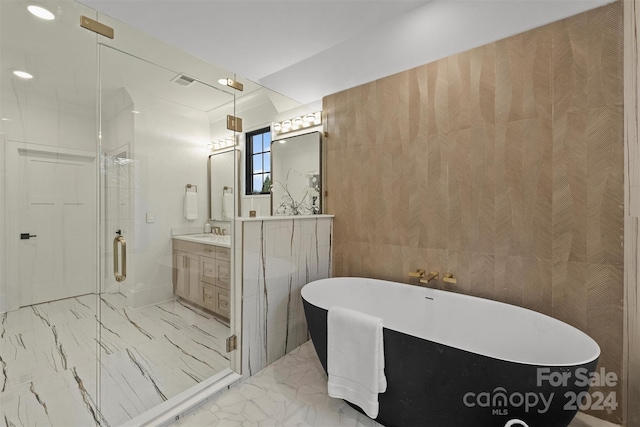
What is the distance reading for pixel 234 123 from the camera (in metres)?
2.29

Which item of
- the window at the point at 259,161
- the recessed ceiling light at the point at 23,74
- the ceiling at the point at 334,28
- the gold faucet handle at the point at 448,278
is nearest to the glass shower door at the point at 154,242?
the recessed ceiling light at the point at 23,74

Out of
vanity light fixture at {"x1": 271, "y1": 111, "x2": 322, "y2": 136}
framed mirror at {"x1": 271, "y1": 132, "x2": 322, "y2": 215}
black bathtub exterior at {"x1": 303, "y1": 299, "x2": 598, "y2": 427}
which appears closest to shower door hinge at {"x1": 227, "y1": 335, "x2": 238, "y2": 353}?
black bathtub exterior at {"x1": 303, "y1": 299, "x2": 598, "y2": 427}

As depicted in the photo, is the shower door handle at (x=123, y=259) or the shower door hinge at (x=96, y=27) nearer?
the shower door hinge at (x=96, y=27)

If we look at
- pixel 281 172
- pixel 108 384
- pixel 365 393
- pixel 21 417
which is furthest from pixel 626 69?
pixel 21 417

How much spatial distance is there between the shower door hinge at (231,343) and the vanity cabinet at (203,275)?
0.17 metres

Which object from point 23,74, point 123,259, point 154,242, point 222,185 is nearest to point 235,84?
point 222,185

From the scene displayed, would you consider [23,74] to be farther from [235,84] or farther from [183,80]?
[235,84]

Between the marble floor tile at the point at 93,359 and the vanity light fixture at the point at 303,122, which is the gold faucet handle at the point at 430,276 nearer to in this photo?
the marble floor tile at the point at 93,359

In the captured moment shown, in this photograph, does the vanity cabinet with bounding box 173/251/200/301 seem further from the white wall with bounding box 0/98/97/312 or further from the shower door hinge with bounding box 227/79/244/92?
the shower door hinge with bounding box 227/79/244/92

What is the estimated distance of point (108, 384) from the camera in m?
1.66

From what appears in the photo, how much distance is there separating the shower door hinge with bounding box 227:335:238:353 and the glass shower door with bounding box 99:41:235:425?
0.14ft

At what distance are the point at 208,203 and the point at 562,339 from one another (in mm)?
2409

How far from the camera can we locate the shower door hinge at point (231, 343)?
2.16 metres

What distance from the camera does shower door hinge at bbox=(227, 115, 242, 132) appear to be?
224 cm
